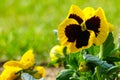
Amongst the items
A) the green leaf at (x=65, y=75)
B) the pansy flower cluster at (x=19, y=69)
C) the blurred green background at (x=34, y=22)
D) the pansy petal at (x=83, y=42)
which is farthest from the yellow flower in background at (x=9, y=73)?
the blurred green background at (x=34, y=22)

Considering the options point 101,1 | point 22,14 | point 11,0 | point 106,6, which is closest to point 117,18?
point 106,6

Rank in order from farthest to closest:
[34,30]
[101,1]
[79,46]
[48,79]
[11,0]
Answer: [11,0], [34,30], [101,1], [48,79], [79,46]

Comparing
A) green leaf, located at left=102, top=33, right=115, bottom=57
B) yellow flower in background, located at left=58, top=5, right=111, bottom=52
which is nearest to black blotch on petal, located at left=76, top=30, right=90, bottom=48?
yellow flower in background, located at left=58, top=5, right=111, bottom=52

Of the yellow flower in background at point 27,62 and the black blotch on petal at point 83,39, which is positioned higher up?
the yellow flower in background at point 27,62

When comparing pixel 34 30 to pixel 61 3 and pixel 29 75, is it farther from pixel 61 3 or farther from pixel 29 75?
pixel 29 75

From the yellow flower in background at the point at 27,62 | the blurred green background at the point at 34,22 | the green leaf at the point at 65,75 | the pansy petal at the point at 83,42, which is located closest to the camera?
the pansy petal at the point at 83,42

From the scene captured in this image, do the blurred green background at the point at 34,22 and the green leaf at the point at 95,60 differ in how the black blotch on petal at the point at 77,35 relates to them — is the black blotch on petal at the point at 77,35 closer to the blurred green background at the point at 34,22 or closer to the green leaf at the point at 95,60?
the green leaf at the point at 95,60

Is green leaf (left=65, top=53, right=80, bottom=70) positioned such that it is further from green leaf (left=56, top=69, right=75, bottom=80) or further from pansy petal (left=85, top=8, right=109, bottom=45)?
pansy petal (left=85, top=8, right=109, bottom=45)

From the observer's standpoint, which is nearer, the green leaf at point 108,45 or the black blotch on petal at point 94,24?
the black blotch on petal at point 94,24

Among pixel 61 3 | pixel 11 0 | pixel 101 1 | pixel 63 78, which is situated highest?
pixel 11 0
